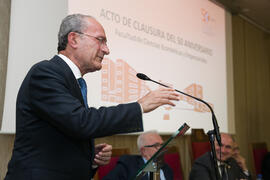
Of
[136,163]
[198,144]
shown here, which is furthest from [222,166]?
[198,144]

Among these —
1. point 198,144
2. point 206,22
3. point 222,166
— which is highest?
point 206,22

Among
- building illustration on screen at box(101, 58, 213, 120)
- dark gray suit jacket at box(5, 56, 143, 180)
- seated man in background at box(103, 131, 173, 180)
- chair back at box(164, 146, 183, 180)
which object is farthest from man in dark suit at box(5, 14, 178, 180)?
chair back at box(164, 146, 183, 180)

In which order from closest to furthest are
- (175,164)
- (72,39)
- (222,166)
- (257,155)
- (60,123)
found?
(60,123)
(72,39)
(222,166)
(175,164)
(257,155)

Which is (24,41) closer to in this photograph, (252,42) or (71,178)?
(71,178)

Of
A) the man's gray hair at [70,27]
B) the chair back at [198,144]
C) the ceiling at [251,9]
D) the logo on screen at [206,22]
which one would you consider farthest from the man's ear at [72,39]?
the ceiling at [251,9]

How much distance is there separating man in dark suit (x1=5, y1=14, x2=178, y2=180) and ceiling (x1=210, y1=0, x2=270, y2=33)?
3.94 metres

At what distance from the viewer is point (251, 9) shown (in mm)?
5594

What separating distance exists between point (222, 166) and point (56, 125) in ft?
5.53

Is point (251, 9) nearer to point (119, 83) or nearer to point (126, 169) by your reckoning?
point (119, 83)

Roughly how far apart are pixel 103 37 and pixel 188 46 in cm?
255

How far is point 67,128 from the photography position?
1.25 m

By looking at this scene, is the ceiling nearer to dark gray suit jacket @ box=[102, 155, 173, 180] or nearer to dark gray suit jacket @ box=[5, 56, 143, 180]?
dark gray suit jacket @ box=[102, 155, 173, 180]

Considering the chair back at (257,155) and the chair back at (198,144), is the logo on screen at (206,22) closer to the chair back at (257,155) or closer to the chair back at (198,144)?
the chair back at (198,144)

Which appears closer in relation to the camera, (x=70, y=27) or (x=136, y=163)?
(x=70, y=27)
